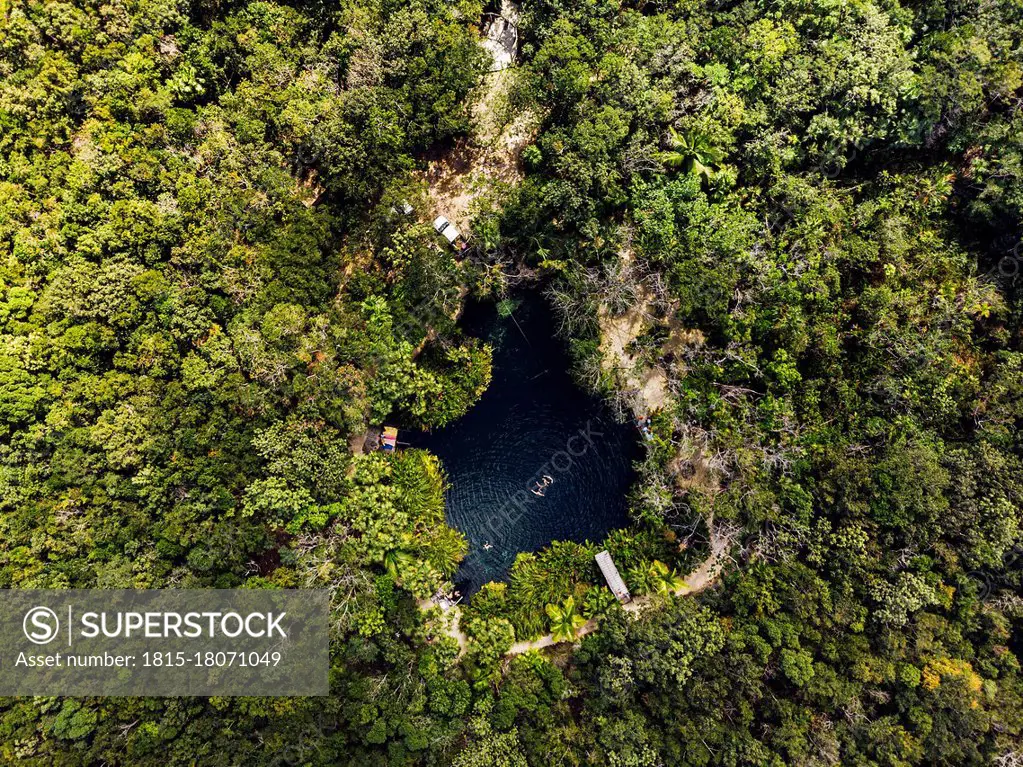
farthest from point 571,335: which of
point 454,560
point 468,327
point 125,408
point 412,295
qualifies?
point 125,408

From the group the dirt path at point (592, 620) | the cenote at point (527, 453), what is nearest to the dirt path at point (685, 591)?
the dirt path at point (592, 620)

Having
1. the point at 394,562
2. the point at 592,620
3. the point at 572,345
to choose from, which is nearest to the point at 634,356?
the point at 572,345

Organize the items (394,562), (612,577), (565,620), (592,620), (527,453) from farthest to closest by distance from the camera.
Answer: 1. (527,453)
2. (592,620)
3. (612,577)
4. (565,620)
5. (394,562)

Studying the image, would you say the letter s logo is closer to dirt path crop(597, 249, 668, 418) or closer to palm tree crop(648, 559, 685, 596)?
palm tree crop(648, 559, 685, 596)

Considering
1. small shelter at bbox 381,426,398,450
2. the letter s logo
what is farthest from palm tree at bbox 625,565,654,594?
the letter s logo

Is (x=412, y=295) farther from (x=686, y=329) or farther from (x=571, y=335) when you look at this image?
(x=686, y=329)

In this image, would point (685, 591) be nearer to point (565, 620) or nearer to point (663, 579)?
point (663, 579)
